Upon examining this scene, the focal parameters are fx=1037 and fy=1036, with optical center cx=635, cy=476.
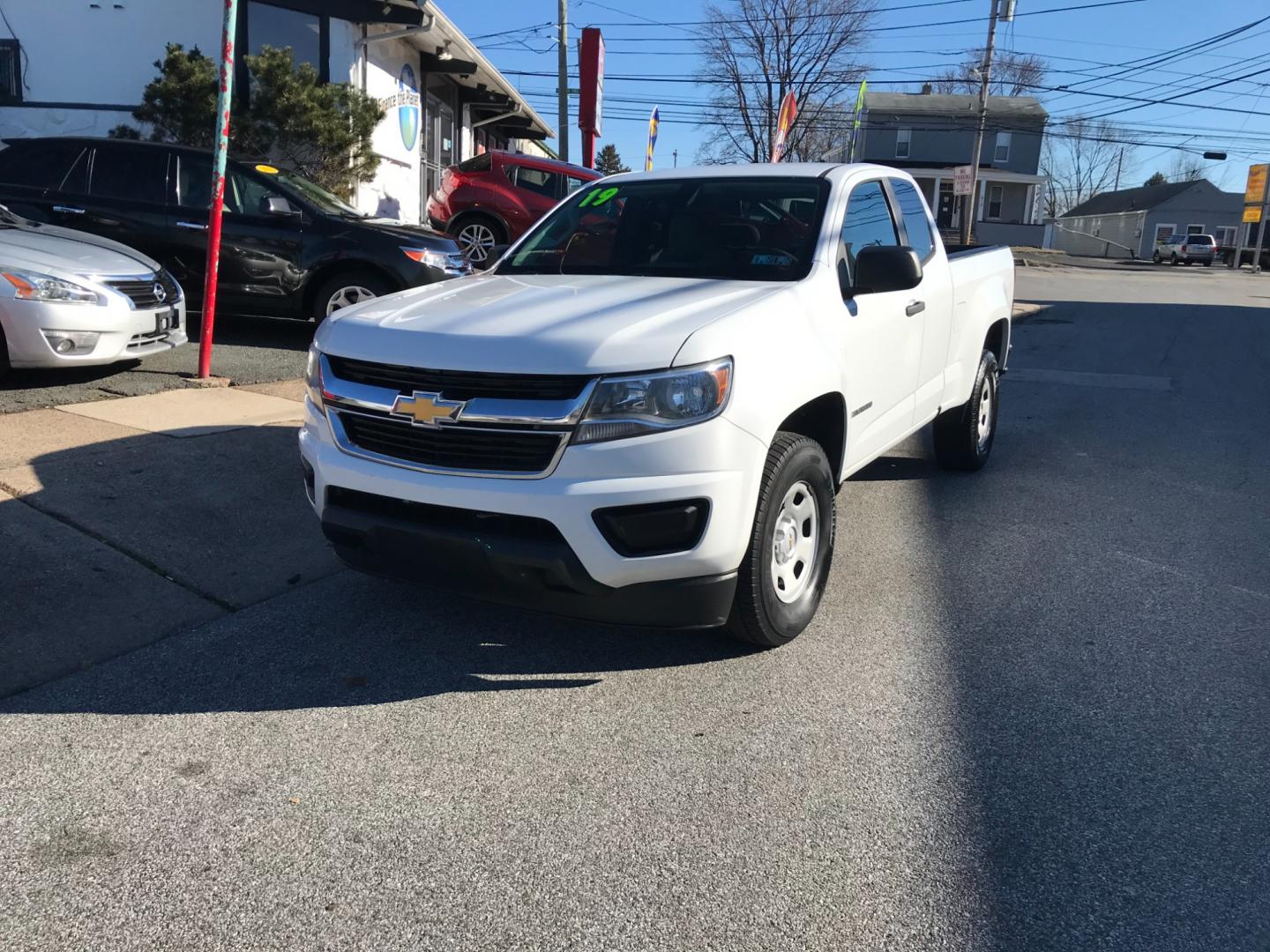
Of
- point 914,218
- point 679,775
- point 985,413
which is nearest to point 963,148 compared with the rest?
point 985,413

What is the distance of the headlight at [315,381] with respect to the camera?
3748 millimetres

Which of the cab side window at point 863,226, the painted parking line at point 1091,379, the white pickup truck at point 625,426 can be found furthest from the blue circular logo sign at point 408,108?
the white pickup truck at point 625,426

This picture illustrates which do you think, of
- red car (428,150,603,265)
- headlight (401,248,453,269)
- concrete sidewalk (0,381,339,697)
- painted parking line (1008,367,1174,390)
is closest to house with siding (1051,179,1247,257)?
red car (428,150,603,265)

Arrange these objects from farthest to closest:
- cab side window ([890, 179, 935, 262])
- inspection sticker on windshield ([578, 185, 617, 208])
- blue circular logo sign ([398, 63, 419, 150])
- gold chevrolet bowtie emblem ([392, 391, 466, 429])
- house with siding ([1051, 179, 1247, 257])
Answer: house with siding ([1051, 179, 1247, 257])
blue circular logo sign ([398, 63, 419, 150])
cab side window ([890, 179, 935, 262])
inspection sticker on windshield ([578, 185, 617, 208])
gold chevrolet bowtie emblem ([392, 391, 466, 429])

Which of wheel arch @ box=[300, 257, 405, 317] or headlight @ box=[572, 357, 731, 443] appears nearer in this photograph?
headlight @ box=[572, 357, 731, 443]

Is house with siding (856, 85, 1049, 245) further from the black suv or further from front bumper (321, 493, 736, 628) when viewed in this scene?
front bumper (321, 493, 736, 628)

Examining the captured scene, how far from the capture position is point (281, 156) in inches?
580

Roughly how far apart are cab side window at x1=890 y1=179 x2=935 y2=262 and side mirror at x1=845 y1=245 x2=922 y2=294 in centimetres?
119

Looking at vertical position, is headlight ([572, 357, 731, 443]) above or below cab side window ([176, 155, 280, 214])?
below

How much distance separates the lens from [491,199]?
48.0 feet

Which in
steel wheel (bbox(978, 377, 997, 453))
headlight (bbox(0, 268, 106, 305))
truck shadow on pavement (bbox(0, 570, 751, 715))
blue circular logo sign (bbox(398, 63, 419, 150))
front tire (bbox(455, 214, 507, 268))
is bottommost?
truck shadow on pavement (bbox(0, 570, 751, 715))

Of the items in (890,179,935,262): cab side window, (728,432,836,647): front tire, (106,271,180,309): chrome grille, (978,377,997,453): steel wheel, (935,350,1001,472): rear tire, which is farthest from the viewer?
(106,271,180,309): chrome grille

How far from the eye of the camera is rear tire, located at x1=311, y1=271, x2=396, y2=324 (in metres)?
9.07

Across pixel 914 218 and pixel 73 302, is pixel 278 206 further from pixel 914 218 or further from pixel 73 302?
pixel 914 218
